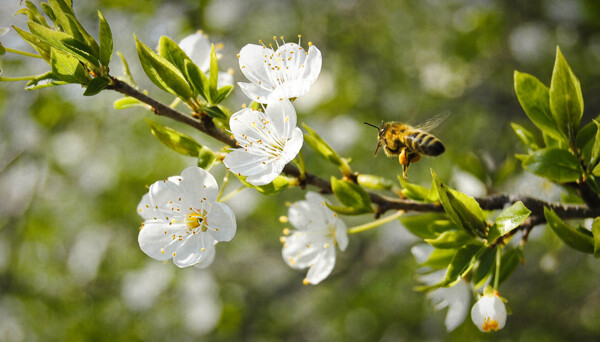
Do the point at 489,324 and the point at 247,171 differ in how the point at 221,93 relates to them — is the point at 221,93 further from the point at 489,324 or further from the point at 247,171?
the point at 489,324

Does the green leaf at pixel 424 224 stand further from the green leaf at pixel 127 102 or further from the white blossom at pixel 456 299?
the green leaf at pixel 127 102

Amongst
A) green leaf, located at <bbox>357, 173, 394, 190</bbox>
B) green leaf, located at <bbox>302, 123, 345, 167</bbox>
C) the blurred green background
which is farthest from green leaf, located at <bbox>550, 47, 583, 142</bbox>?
the blurred green background

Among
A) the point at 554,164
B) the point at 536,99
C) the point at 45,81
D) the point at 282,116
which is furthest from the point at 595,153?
the point at 45,81

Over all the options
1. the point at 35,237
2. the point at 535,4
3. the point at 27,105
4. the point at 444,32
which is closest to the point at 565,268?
the point at 535,4

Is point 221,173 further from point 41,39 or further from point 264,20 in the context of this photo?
point 41,39

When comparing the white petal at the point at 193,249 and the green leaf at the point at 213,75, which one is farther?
the white petal at the point at 193,249

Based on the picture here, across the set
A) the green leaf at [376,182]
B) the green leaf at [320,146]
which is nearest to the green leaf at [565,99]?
the green leaf at [376,182]
